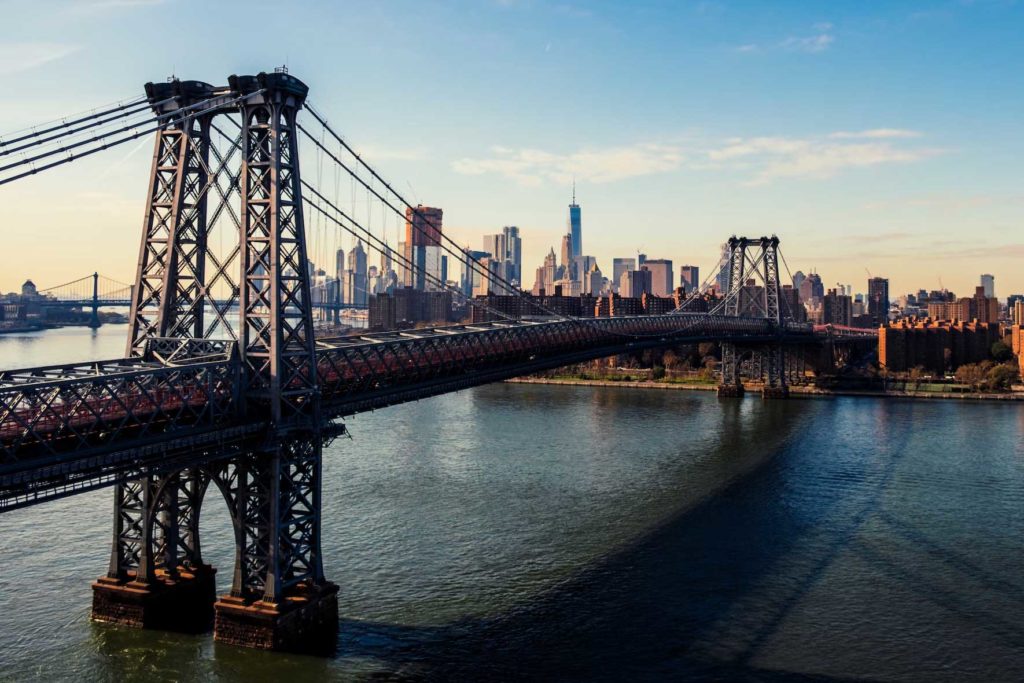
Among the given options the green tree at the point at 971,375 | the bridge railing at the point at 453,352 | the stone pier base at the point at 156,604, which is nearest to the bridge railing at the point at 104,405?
the bridge railing at the point at 453,352

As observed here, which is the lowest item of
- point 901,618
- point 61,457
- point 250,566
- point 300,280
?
point 901,618

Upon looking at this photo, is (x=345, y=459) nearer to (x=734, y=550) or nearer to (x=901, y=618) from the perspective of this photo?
(x=734, y=550)

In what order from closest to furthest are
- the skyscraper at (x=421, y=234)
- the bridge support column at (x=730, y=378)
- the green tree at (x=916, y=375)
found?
the skyscraper at (x=421, y=234) → the bridge support column at (x=730, y=378) → the green tree at (x=916, y=375)

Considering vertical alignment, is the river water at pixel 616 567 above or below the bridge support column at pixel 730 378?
below

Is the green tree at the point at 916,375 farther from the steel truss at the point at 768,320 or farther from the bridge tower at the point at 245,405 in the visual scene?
the bridge tower at the point at 245,405

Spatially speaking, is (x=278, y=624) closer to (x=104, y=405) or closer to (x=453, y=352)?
(x=104, y=405)

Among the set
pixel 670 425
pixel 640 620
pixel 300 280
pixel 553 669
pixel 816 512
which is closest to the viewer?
pixel 553 669

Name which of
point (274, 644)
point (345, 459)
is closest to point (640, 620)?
point (274, 644)

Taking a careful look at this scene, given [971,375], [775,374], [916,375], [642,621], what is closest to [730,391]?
[775,374]
